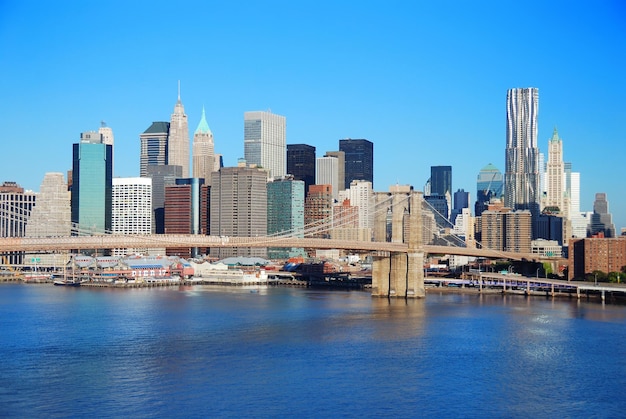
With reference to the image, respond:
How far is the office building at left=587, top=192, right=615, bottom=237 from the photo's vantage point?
339ft

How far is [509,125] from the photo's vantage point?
107812 millimetres

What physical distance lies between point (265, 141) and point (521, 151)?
31173 millimetres

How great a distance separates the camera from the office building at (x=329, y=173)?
94.5 meters

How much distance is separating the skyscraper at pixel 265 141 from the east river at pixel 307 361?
2564 inches

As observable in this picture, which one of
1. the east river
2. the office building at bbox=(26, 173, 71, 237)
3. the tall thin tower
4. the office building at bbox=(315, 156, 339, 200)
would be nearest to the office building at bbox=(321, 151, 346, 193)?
the office building at bbox=(315, 156, 339, 200)

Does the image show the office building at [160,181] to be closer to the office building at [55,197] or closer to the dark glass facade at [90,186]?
the dark glass facade at [90,186]

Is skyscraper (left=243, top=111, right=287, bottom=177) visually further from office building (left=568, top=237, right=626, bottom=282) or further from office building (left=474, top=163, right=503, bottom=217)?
office building (left=568, top=237, right=626, bottom=282)

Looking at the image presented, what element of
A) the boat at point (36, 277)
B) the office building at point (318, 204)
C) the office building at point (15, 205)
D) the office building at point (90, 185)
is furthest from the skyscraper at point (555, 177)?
the boat at point (36, 277)

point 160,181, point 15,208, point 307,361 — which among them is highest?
point 160,181

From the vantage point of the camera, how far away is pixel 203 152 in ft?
308

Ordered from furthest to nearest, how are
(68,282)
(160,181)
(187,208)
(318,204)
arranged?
(160,181) < (187,208) < (318,204) < (68,282)

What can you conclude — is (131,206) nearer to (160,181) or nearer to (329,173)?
(160,181)

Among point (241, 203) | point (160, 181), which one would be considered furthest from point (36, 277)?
point (160, 181)

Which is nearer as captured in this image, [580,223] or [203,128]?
[203,128]
